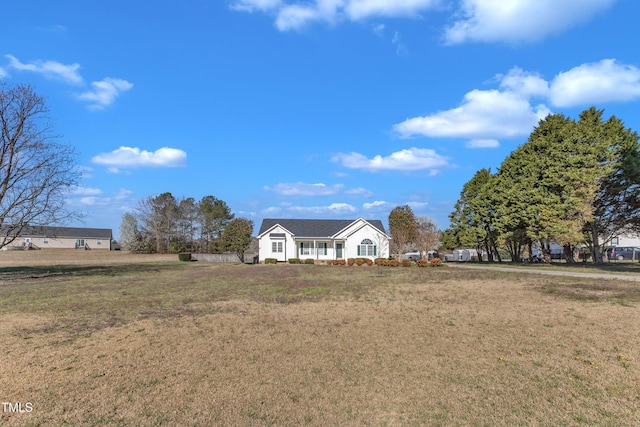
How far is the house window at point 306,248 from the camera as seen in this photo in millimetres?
40719

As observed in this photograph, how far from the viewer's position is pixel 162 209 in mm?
56844

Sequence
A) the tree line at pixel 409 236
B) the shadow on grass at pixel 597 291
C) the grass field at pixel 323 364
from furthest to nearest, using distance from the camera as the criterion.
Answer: the tree line at pixel 409 236 → the shadow on grass at pixel 597 291 → the grass field at pixel 323 364

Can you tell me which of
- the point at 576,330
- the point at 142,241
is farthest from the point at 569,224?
the point at 142,241

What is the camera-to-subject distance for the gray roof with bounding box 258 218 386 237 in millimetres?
40594

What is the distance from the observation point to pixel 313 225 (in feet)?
140

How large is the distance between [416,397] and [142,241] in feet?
200

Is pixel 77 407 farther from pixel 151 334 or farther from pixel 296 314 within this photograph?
pixel 296 314

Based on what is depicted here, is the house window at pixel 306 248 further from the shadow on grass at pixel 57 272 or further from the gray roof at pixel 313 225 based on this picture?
the shadow on grass at pixel 57 272

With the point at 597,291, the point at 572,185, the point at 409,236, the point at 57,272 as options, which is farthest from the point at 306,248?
the point at 597,291

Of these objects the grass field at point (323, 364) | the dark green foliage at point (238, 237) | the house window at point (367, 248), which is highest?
the dark green foliage at point (238, 237)

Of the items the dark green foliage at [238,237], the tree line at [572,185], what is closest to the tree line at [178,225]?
the dark green foliage at [238,237]

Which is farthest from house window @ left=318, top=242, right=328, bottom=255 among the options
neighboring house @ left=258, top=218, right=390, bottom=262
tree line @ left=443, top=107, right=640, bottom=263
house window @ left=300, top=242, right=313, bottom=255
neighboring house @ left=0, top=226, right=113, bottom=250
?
neighboring house @ left=0, top=226, right=113, bottom=250

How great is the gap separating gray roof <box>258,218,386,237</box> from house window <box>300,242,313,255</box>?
1.19 metres

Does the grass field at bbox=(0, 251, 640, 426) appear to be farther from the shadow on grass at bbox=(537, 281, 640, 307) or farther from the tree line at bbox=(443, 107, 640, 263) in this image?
the tree line at bbox=(443, 107, 640, 263)
